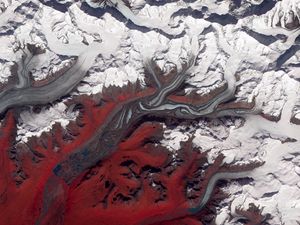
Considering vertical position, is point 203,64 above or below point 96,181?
above

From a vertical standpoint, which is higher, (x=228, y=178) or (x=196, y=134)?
(x=196, y=134)

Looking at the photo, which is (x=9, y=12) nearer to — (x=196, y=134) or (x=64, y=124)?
(x=64, y=124)

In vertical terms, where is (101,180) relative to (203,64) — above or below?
below

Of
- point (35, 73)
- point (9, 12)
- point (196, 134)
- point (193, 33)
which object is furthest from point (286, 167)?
point (9, 12)

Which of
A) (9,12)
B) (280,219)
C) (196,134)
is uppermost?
(9,12)

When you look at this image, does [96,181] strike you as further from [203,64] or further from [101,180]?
[203,64]

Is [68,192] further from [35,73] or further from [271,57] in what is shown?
[271,57]

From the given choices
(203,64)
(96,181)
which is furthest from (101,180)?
(203,64)

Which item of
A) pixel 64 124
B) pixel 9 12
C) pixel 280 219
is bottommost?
pixel 280 219

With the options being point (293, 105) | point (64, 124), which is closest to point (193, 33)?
point (293, 105)
